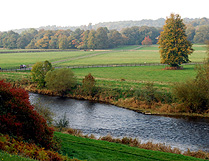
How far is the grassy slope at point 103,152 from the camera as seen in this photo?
724 inches

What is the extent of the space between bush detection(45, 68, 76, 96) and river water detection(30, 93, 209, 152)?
802 cm

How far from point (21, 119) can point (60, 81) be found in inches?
1438

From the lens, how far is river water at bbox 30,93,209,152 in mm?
29500

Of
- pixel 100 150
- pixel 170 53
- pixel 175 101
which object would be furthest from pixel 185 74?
pixel 100 150

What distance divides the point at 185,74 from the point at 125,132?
40.1 m

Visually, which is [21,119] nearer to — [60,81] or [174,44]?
[60,81]

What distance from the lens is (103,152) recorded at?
63.8ft

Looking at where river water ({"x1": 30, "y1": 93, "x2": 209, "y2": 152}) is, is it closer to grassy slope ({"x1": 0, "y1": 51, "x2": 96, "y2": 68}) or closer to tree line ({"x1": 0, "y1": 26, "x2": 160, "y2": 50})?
grassy slope ({"x1": 0, "y1": 51, "x2": 96, "y2": 68})

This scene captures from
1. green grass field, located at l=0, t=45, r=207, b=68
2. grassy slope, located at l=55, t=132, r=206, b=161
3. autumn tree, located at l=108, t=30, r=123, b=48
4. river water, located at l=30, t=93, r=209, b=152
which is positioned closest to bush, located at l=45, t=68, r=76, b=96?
river water, located at l=30, t=93, r=209, b=152

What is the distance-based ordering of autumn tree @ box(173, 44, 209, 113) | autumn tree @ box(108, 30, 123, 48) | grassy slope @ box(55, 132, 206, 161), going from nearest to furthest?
grassy slope @ box(55, 132, 206, 161), autumn tree @ box(173, 44, 209, 113), autumn tree @ box(108, 30, 123, 48)

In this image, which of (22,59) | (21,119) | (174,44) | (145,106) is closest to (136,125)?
(145,106)

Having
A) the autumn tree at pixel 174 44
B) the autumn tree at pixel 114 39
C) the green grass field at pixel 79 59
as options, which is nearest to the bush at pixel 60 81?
the autumn tree at pixel 174 44

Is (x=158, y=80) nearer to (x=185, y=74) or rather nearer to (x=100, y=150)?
(x=185, y=74)

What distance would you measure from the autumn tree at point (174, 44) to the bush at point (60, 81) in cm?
3004
